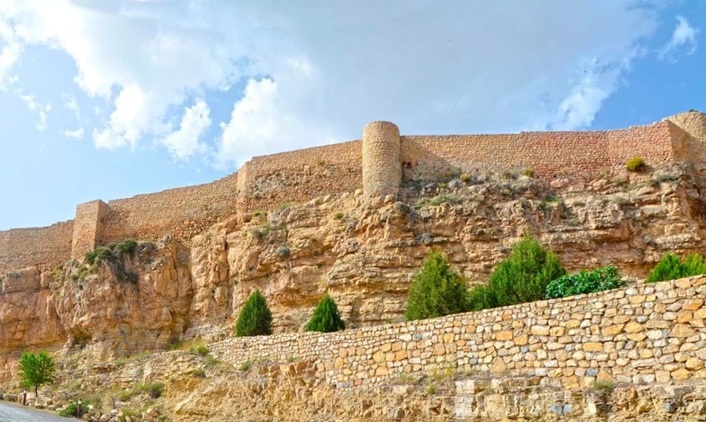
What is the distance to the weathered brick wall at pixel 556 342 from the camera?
10.4 metres

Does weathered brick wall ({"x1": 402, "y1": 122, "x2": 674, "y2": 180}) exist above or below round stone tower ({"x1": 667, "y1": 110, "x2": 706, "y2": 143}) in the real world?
below

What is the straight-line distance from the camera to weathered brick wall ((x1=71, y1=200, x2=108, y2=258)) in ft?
92.3

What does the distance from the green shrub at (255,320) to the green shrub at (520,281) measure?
5.36 meters

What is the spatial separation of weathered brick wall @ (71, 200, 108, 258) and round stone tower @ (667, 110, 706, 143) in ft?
64.5

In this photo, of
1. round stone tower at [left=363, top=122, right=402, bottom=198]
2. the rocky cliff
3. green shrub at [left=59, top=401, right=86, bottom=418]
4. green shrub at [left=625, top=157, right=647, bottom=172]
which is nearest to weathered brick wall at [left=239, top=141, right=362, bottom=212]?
the rocky cliff

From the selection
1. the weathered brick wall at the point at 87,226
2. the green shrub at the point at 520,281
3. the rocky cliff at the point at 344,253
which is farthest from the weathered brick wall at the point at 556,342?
the weathered brick wall at the point at 87,226

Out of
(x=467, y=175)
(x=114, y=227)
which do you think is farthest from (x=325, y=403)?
(x=114, y=227)

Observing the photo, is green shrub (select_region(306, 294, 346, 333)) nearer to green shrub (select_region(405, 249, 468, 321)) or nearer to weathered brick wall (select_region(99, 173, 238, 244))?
green shrub (select_region(405, 249, 468, 321))

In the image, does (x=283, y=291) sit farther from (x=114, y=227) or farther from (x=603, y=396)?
(x=603, y=396)

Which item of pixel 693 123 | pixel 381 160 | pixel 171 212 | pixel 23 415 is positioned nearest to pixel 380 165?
pixel 381 160

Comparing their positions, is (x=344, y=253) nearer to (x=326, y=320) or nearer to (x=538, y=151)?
(x=326, y=320)

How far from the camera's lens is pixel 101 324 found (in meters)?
25.4

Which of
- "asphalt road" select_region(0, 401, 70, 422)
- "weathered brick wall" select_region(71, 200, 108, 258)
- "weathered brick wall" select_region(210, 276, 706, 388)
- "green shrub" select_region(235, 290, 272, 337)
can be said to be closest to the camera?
"weathered brick wall" select_region(210, 276, 706, 388)

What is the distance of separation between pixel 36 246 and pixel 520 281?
20.1m
